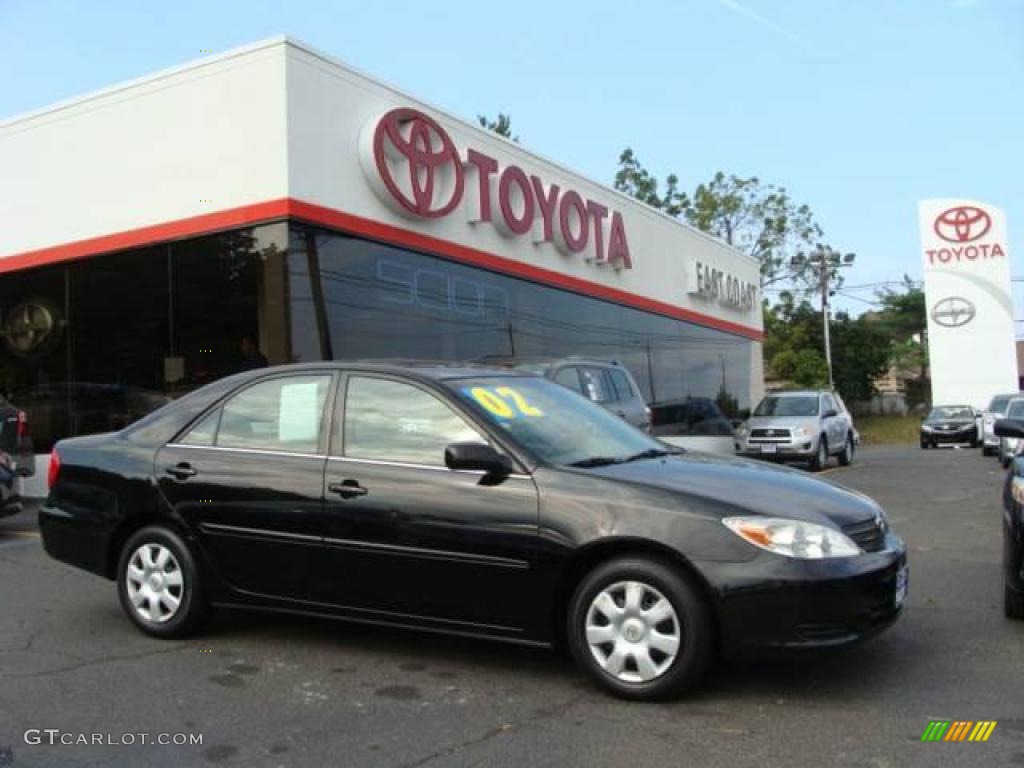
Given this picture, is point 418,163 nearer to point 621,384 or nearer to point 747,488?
point 621,384

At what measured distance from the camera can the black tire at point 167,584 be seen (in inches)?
211

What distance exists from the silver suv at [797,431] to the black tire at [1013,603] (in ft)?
42.1

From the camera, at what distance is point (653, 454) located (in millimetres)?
5203

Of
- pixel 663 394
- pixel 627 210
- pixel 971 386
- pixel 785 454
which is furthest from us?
pixel 971 386

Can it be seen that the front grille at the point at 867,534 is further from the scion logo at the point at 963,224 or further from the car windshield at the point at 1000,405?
the scion logo at the point at 963,224

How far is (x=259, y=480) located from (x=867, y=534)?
9.69ft

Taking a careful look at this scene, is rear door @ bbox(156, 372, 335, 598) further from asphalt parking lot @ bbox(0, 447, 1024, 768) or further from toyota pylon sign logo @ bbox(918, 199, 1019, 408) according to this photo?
toyota pylon sign logo @ bbox(918, 199, 1019, 408)


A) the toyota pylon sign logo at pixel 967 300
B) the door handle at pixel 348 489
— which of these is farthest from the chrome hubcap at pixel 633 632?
the toyota pylon sign logo at pixel 967 300

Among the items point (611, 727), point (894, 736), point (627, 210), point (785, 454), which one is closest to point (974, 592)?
point (894, 736)

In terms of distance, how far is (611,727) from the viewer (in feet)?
13.2

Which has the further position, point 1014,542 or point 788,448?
point 788,448

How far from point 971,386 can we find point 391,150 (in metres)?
37.4

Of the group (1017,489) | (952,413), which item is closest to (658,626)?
(1017,489)

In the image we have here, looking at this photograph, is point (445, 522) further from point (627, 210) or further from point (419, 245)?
point (627, 210)
